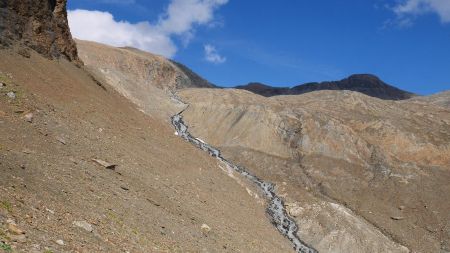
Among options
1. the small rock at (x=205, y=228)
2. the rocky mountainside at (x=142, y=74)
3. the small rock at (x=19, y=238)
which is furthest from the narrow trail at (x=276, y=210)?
the small rock at (x=19, y=238)

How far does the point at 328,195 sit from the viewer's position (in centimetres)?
A: 5697

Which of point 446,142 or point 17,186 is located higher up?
point 446,142

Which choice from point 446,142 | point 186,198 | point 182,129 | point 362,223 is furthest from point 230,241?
point 446,142

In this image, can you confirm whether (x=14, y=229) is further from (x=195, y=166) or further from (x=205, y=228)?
(x=195, y=166)

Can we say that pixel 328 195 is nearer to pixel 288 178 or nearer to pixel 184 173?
pixel 288 178

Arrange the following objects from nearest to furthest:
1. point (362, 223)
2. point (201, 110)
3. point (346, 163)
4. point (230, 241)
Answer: point (230, 241)
point (362, 223)
point (346, 163)
point (201, 110)

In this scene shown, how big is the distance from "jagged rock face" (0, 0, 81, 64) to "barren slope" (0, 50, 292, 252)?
174cm

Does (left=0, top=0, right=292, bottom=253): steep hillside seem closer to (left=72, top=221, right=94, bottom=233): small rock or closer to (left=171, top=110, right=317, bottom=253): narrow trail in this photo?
(left=72, top=221, right=94, bottom=233): small rock

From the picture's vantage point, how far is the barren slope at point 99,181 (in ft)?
63.8

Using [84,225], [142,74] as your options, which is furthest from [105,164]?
[142,74]

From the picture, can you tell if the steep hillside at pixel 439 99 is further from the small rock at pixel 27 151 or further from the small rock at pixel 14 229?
the small rock at pixel 14 229

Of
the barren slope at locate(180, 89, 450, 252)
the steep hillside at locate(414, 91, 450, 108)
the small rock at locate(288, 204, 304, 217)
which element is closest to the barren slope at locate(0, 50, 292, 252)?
the small rock at locate(288, 204, 304, 217)

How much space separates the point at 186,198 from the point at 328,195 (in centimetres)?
2727

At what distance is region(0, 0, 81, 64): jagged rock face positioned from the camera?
40938 mm
